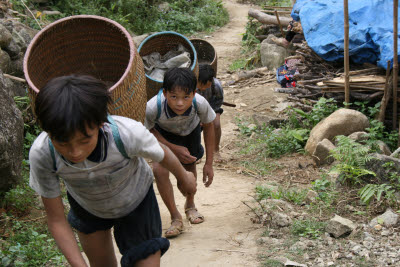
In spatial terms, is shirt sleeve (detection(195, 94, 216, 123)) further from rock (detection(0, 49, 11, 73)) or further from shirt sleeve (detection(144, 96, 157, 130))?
rock (detection(0, 49, 11, 73))

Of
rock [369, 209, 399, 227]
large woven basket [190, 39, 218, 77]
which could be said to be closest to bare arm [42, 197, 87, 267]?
rock [369, 209, 399, 227]

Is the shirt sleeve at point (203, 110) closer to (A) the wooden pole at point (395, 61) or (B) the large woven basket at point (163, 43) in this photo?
(B) the large woven basket at point (163, 43)

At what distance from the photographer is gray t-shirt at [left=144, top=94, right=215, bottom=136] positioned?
3623mm

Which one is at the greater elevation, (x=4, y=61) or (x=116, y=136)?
(x=116, y=136)

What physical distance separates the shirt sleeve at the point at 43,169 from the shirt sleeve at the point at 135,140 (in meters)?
0.33

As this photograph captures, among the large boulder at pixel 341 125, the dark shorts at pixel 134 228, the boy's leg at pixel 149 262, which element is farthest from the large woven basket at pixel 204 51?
the boy's leg at pixel 149 262

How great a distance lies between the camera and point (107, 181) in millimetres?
2182

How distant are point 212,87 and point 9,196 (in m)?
2.69

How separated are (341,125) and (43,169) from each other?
438 cm

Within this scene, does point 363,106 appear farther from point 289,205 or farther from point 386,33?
point 289,205

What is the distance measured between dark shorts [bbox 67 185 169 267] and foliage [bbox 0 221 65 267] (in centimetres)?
90

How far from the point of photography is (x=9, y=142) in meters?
3.88

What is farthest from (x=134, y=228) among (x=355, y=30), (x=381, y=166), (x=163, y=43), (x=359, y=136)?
(x=355, y=30)

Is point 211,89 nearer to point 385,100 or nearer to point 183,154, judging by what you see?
point 183,154
